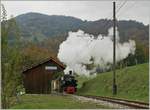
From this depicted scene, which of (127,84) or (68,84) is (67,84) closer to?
(68,84)

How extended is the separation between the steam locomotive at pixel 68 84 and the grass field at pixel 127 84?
5.09 feet

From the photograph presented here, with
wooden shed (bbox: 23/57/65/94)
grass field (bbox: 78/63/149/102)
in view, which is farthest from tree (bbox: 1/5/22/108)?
wooden shed (bbox: 23/57/65/94)

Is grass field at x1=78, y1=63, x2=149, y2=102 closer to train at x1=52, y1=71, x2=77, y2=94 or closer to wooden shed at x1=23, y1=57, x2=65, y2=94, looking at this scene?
train at x1=52, y1=71, x2=77, y2=94

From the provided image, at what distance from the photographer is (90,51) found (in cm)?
5928

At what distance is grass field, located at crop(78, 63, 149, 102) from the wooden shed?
8101 millimetres

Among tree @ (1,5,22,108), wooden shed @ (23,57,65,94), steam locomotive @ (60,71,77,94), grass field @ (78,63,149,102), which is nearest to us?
tree @ (1,5,22,108)

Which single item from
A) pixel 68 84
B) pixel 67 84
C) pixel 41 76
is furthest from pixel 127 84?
pixel 41 76

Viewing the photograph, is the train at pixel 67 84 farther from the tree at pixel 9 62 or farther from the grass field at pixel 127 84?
the tree at pixel 9 62

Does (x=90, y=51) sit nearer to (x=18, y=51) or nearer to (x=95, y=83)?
(x=95, y=83)

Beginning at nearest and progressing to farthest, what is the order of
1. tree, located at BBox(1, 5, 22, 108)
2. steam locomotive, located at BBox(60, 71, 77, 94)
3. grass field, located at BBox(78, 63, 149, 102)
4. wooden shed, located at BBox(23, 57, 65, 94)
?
tree, located at BBox(1, 5, 22, 108) → grass field, located at BBox(78, 63, 149, 102) → steam locomotive, located at BBox(60, 71, 77, 94) → wooden shed, located at BBox(23, 57, 65, 94)

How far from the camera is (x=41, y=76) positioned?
6222cm

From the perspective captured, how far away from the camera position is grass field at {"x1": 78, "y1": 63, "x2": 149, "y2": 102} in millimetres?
35781

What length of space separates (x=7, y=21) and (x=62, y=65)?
41.2m

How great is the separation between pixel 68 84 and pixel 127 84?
12666 millimetres
